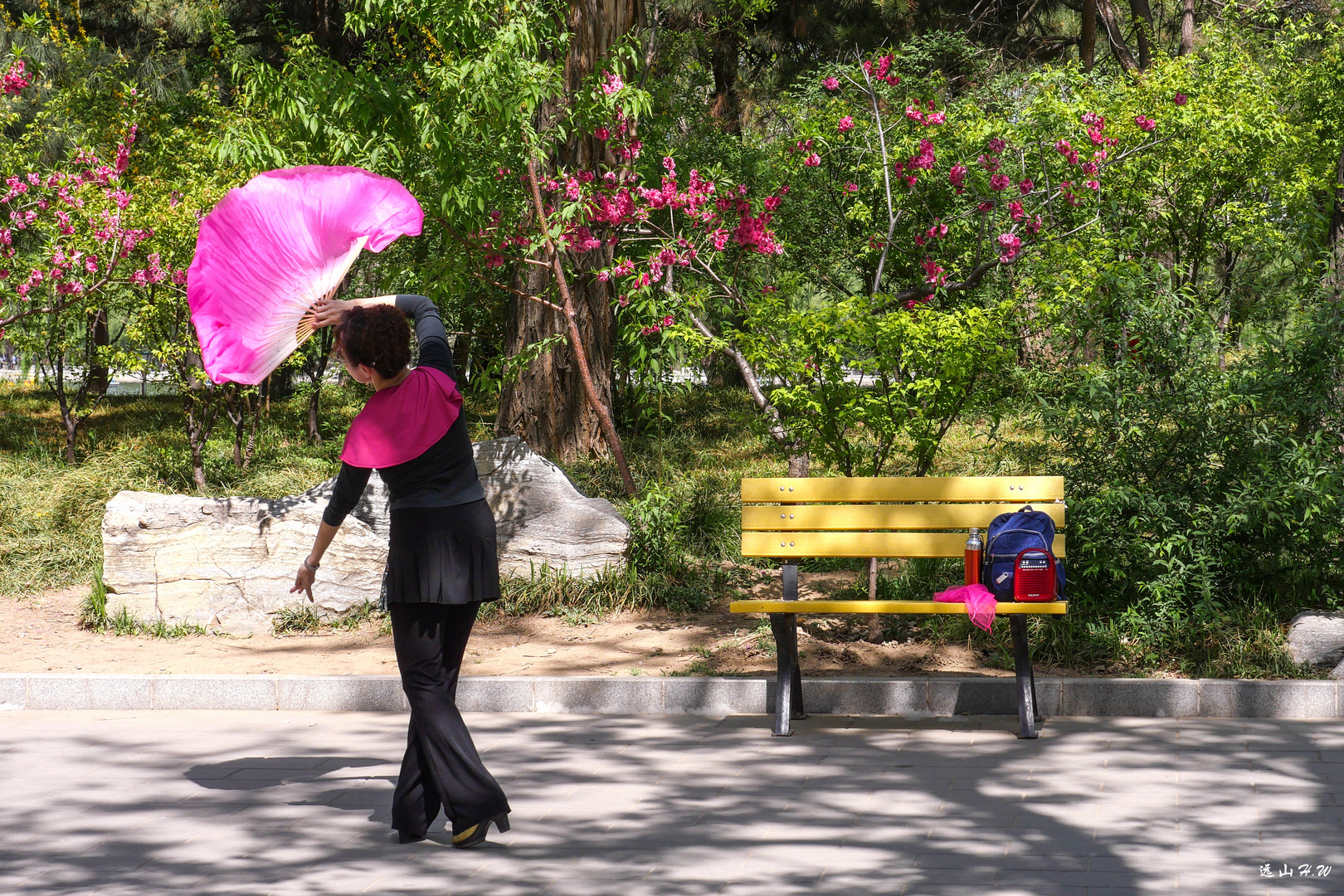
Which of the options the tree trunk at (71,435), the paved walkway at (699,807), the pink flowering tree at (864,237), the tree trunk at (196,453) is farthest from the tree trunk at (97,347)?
the paved walkway at (699,807)

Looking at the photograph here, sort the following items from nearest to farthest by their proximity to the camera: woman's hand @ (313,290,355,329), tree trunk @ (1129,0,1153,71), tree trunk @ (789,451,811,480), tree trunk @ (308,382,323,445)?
woman's hand @ (313,290,355,329) → tree trunk @ (789,451,811,480) → tree trunk @ (308,382,323,445) → tree trunk @ (1129,0,1153,71)

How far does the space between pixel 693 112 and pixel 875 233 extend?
22.1 feet

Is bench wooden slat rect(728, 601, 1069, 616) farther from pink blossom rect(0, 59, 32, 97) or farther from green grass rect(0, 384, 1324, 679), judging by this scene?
pink blossom rect(0, 59, 32, 97)

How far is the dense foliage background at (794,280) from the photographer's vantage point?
669cm

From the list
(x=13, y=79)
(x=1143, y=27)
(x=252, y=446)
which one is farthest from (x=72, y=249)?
(x=1143, y=27)

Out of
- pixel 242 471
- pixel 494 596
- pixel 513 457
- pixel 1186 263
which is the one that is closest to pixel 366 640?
pixel 513 457

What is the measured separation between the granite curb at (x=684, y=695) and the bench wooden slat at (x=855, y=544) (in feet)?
2.03

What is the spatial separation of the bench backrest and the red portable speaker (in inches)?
16.8

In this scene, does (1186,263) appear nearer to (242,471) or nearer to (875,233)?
(875,233)

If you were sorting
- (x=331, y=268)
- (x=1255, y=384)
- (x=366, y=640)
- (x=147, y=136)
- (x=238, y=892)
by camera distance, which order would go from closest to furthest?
(x=238, y=892) → (x=331, y=268) → (x=1255, y=384) → (x=366, y=640) → (x=147, y=136)

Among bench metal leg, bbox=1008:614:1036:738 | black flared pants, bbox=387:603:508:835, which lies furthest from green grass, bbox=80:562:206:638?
bench metal leg, bbox=1008:614:1036:738

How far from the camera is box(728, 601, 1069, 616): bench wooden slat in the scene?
568 cm

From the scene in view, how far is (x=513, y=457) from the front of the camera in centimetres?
894

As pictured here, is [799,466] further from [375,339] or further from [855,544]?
[375,339]
